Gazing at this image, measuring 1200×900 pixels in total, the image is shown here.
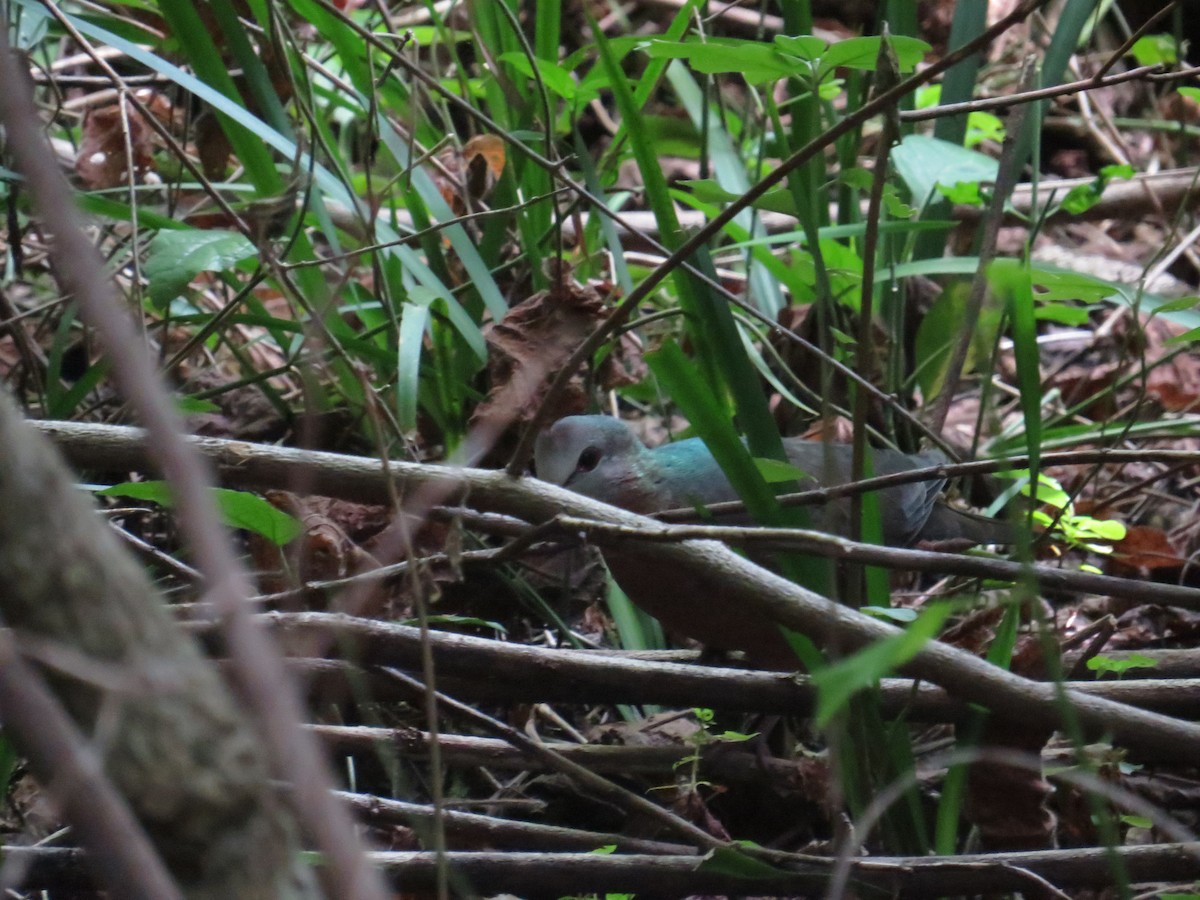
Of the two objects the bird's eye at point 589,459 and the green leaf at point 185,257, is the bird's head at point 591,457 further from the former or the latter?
the green leaf at point 185,257

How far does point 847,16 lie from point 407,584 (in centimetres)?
457

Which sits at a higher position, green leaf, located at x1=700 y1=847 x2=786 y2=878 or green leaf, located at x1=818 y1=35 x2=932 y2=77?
green leaf, located at x1=818 y1=35 x2=932 y2=77

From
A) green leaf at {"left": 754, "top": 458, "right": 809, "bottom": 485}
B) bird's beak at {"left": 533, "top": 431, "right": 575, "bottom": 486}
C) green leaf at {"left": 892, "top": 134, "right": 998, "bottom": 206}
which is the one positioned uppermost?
green leaf at {"left": 892, "top": 134, "right": 998, "bottom": 206}

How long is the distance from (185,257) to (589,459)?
1.19m

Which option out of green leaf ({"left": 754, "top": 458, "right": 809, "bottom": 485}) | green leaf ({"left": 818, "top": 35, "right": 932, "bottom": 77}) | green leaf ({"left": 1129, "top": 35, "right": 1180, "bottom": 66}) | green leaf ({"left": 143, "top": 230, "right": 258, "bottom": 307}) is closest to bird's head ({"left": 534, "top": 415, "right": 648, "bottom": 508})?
green leaf ({"left": 143, "top": 230, "right": 258, "bottom": 307})

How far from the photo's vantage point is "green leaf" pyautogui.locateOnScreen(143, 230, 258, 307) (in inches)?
88.8

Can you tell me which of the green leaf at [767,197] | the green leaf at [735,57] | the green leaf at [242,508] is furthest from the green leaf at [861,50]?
the green leaf at [242,508]

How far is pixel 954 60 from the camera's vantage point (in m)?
1.54

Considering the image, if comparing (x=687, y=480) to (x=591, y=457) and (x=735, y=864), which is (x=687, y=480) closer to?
(x=591, y=457)

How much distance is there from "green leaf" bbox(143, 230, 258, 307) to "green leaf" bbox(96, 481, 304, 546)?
525 mm

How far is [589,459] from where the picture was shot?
124 inches

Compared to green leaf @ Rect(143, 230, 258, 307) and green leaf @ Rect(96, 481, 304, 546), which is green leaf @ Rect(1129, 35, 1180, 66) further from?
green leaf @ Rect(96, 481, 304, 546)

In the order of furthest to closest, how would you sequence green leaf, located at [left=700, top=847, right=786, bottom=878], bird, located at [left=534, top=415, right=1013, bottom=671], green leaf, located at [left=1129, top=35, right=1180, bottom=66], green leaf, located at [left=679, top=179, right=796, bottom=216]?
1. green leaf, located at [left=1129, top=35, right=1180, bottom=66]
2. bird, located at [left=534, top=415, right=1013, bottom=671]
3. green leaf, located at [left=679, top=179, right=796, bottom=216]
4. green leaf, located at [left=700, top=847, right=786, bottom=878]

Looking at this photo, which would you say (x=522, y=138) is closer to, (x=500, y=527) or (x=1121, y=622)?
(x=500, y=527)
